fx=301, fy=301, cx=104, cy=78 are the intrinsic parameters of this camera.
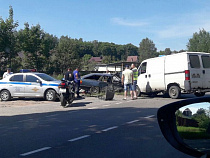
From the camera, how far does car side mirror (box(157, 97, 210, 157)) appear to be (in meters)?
2.51

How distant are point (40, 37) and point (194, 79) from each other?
29.2 m

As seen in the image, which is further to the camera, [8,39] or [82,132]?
[8,39]

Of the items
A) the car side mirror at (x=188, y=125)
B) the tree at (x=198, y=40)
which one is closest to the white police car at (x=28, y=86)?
the car side mirror at (x=188, y=125)

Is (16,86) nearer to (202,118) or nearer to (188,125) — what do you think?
(188,125)

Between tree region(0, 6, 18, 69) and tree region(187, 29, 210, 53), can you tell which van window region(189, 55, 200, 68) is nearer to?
tree region(0, 6, 18, 69)

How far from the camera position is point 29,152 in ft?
19.4

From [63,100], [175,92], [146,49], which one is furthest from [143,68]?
[146,49]

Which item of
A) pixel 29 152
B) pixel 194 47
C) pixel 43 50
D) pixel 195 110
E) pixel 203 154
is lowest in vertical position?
pixel 29 152

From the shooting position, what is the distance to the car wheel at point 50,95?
641 inches

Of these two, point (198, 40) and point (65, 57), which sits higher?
point (198, 40)

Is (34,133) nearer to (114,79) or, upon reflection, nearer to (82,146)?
(82,146)

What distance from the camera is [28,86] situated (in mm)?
16703

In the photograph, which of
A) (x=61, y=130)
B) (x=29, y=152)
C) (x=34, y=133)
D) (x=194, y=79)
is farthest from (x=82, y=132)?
(x=194, y=79)

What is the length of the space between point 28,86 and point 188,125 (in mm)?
14895
